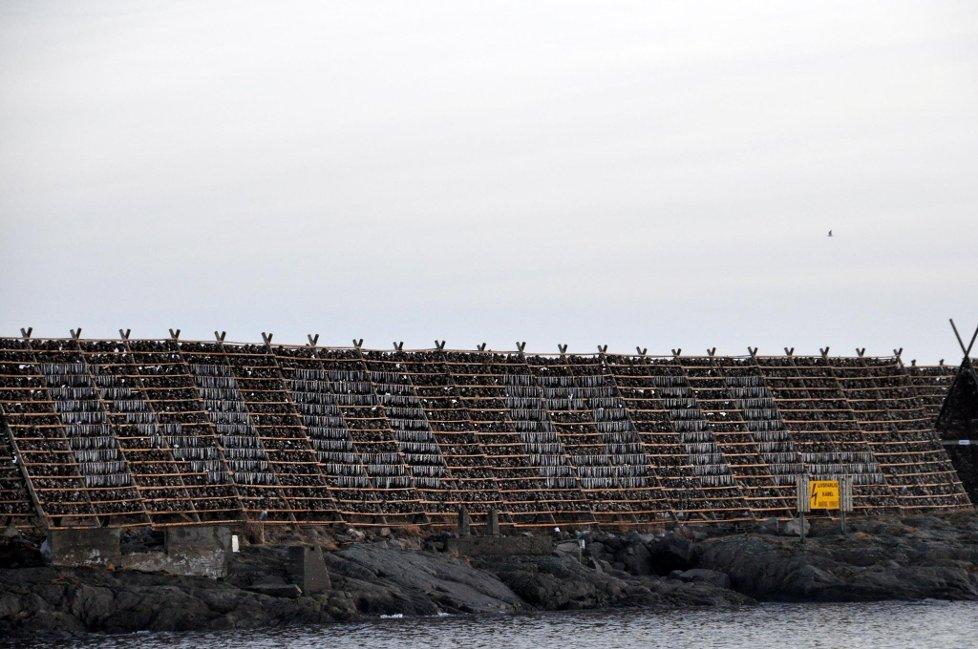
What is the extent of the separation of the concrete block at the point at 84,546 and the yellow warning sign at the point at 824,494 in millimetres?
19102

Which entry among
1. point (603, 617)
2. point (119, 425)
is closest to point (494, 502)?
point (603, 617)

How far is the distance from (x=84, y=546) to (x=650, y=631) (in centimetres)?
1156

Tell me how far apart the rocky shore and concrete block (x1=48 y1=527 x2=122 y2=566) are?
309mm

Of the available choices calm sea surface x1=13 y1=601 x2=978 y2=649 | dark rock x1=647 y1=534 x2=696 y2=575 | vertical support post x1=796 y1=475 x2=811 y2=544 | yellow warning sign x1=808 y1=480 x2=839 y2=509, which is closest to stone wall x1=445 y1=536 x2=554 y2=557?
calm sea surface x1=13 y1=601 x2=978 y2=649

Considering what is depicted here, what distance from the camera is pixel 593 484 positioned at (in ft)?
160

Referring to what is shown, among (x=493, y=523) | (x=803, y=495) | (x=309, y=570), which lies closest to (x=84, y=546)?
(x=309, y=570)

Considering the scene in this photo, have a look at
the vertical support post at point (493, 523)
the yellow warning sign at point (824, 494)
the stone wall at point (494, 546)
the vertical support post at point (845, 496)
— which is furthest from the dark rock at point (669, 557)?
the yellow warning sign at point (824, 494)

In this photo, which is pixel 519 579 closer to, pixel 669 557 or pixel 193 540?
pixel 669 557

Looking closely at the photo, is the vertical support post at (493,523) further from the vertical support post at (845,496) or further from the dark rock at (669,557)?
the vertical support post at (845,496)

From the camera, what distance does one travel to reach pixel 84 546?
3856 centimetres

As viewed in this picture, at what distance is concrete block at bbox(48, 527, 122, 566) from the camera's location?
126 ft

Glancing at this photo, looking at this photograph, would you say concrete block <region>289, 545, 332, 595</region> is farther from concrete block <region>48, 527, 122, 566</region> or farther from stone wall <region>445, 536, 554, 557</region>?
stone wall <region>445, 536, 554, 557</region>

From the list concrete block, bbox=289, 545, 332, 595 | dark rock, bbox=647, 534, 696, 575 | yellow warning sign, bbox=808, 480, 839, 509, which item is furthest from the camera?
yellow warning sign, bbox=808, 480, 839, 509

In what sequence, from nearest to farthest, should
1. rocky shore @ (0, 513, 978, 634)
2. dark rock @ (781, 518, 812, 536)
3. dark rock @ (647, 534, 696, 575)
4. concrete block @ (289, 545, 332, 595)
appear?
rocky shore @ (0, 513, 978, 634)
concrete block @ (289, 545, 332, 595)
dark rock @ (647, 534, 696, 575)
dark rock @ (781, 518, 812, 536)
